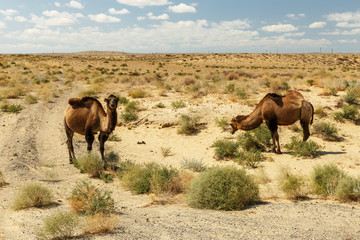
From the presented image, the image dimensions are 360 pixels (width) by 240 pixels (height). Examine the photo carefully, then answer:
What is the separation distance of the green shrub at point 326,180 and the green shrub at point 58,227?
5.94 metres

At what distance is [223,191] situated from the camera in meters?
6.87

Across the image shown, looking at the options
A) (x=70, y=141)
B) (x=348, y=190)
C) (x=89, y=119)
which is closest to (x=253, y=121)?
(x=348, y=190)

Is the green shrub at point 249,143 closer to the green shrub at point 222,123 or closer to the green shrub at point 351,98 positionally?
the green shrub at point 222,123

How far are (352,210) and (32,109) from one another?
64.2ft

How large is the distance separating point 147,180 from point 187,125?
686 centimetres

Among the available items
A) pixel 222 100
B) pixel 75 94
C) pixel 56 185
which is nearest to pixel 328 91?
pixel 222 100

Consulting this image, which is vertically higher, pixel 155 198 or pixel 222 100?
pixel 222 100

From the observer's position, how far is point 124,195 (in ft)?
Answer: 27.3

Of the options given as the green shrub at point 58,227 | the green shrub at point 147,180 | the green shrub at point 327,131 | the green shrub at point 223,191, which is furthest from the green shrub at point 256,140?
the green shrub at point 58,227

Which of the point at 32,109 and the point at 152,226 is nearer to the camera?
the point at 152,226

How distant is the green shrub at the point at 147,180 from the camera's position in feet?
27.3

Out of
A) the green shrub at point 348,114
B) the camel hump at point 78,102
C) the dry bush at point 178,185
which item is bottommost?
the dry bush at point 178,185

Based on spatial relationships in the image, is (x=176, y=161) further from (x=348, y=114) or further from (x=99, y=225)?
(x=348, y=114)

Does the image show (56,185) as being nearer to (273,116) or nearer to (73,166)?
(73,166)
